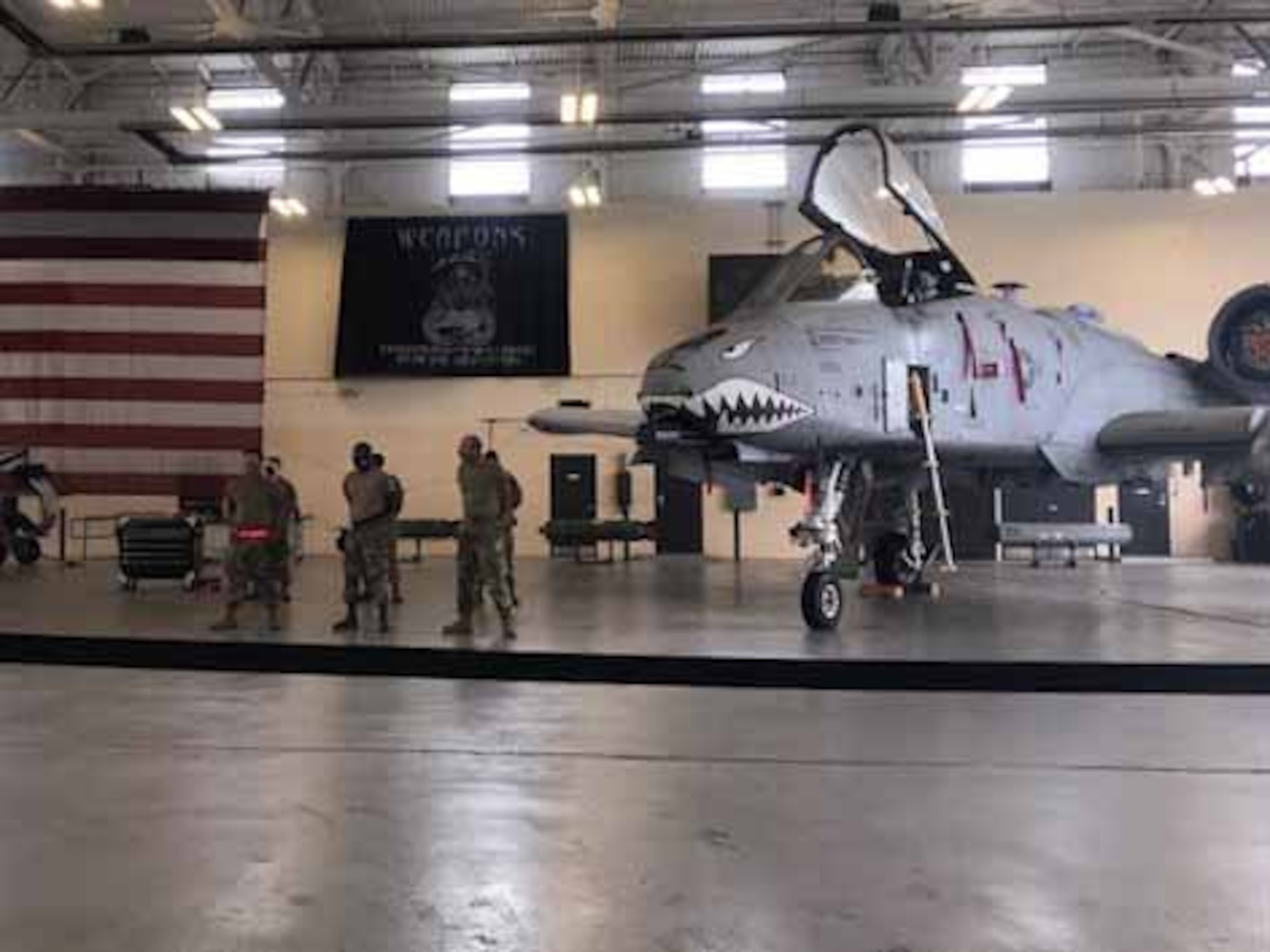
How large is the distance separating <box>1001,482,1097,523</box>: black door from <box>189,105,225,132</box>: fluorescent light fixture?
1381 cm

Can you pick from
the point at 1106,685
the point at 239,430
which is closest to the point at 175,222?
the point at 239,430

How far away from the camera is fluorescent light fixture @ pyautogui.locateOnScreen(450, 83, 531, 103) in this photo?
64.6ft

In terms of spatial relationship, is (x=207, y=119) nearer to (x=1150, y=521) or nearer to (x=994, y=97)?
(x=994, y=97)

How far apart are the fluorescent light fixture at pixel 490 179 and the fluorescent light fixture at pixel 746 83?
3749 mm

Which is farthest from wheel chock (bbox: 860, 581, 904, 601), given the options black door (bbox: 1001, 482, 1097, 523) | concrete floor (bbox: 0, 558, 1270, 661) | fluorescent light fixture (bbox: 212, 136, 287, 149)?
fluorescent light fixture (bbox: 212, 136, 287, 149)

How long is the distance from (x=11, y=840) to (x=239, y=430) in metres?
11.8

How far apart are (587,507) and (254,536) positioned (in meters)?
12.4

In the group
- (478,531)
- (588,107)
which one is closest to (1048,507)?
(588,107)

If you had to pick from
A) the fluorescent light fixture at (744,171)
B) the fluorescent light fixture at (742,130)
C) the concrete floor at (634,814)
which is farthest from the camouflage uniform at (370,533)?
the fluorescent light fixture at (744,171)

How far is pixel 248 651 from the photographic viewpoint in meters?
6.33

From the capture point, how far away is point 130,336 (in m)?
14.1

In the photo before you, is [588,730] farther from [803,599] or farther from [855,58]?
[855,58]

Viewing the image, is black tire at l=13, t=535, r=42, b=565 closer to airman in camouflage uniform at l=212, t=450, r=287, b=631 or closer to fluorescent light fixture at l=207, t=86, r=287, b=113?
airman in camouflage uniform at l=212, t=450, r=287, b=631

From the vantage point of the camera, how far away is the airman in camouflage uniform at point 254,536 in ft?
24.5
